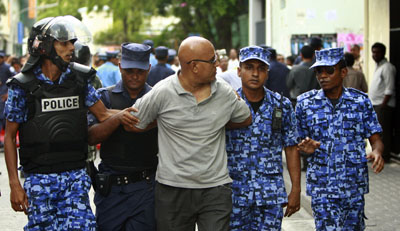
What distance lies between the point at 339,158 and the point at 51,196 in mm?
2183

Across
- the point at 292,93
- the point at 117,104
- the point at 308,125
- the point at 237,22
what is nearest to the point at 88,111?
the point at 117,104

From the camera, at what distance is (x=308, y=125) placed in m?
5.62

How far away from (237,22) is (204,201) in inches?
1114

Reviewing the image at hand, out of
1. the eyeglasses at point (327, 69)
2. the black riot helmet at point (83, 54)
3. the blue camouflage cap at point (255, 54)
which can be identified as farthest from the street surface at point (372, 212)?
the blue camouflage cap at point (255, 54)

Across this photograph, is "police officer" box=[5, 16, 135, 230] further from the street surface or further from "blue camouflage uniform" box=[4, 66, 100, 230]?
the street surface

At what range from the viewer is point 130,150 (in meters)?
5.10

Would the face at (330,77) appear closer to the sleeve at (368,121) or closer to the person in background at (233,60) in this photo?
the sleeve at (368,121)

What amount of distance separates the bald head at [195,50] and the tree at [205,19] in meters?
25.3

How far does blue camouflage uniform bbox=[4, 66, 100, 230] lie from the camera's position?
15.2ft

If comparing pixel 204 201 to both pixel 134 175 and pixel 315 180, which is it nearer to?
pixel 134 175

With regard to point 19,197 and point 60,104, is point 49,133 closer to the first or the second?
point 60,104

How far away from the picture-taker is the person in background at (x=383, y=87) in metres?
12.1

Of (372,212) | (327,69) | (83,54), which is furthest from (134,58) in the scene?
(372,212)

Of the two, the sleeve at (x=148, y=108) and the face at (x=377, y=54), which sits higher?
the face at (x=377, y=54)
